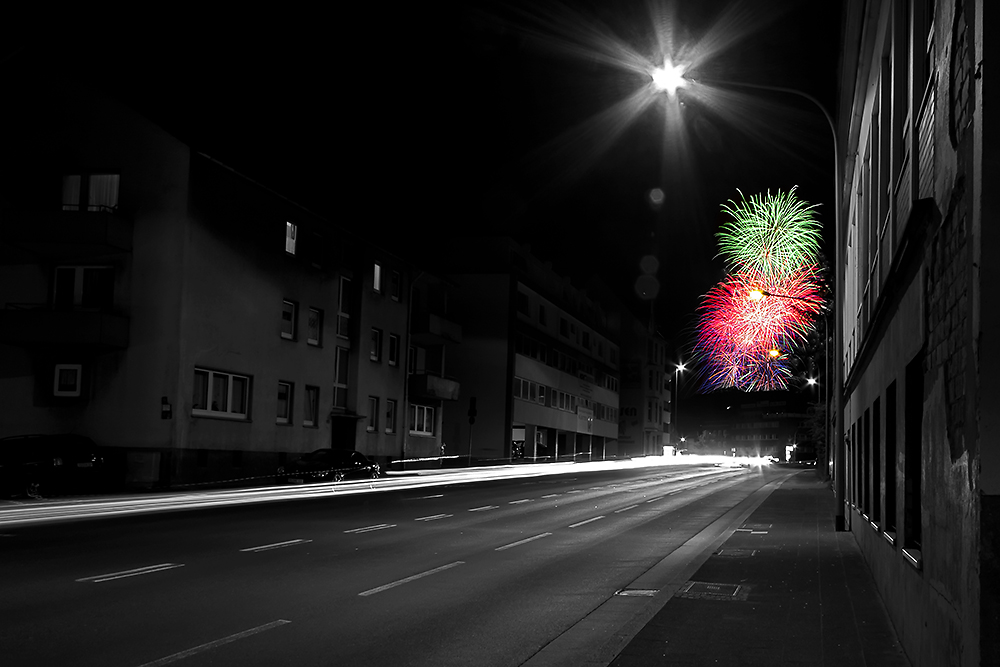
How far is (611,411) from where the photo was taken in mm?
103500

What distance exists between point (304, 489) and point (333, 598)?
21.5 meters

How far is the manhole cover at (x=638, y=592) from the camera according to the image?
38.7 ft

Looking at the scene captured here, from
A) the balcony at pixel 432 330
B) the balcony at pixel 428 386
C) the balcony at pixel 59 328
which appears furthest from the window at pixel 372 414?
Result: the balcony at pixel 59 328

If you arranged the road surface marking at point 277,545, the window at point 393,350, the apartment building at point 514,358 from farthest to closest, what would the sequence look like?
the apartment building at point 514,358 → the window at point 393,350 → the road surface marking at point 277,545

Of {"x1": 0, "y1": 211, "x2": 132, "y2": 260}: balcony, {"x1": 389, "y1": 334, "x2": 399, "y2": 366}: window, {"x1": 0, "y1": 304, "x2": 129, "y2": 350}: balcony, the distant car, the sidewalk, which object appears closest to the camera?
the sidewalk

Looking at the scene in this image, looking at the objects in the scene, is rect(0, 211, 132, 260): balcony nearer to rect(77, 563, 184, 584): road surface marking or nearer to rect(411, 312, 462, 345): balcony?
rect(77, 563, 184, 584): road surface marking

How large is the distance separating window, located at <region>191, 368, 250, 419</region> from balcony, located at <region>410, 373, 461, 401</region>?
16122 mm

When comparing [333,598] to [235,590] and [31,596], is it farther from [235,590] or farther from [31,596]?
[31,596]

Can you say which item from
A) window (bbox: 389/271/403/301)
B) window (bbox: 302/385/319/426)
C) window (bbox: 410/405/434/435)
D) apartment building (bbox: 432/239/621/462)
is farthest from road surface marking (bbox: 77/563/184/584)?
apartment building (bbox: 432/239/621/462)

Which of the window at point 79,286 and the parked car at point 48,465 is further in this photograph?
the window at point 79,286

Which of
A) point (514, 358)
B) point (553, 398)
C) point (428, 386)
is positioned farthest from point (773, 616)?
point (553, 398)

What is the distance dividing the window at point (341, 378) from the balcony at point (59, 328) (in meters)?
13.0

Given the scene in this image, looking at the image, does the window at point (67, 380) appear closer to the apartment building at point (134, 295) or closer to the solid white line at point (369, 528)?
the apartment building at point (134, 295)

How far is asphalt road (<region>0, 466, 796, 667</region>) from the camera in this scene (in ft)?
27.8
